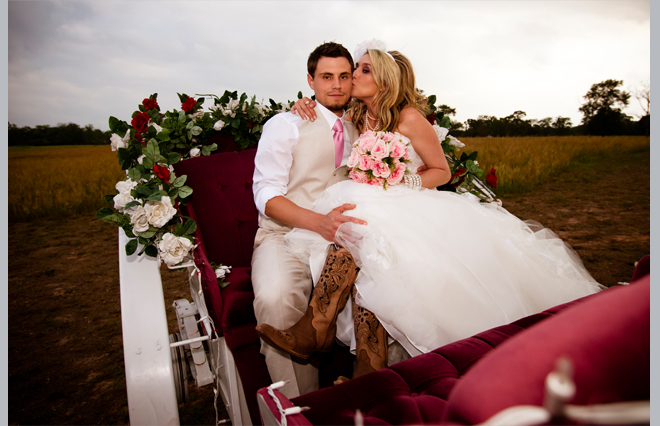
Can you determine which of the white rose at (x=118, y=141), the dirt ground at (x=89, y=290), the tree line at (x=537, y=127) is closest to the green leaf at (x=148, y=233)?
the white rose at (x=118, y=141)

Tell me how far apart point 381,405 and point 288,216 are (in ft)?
4.00

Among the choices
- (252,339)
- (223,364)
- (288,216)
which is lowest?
(223,364)

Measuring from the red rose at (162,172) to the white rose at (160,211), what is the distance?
0.15m

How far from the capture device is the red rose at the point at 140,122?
2340 millimetres

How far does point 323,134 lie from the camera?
2367 mm

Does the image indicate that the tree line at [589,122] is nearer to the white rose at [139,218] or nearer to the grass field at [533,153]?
the grass field at [533,153]

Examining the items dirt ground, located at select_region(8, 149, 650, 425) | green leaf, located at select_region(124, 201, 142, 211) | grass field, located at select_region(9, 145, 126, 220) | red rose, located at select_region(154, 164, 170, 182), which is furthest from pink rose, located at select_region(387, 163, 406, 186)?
grass field, located at select_region(9, 145, 126, 220)

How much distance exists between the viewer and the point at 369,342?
5.29ft

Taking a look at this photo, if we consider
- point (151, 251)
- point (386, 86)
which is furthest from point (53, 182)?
point (386, 86)

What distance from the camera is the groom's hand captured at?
1794mm

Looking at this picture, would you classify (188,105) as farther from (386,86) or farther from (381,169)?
(381,169)

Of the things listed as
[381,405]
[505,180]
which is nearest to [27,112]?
[381,405]

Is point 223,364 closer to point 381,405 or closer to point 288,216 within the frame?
point 288,216

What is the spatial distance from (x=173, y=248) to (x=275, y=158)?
78cm
